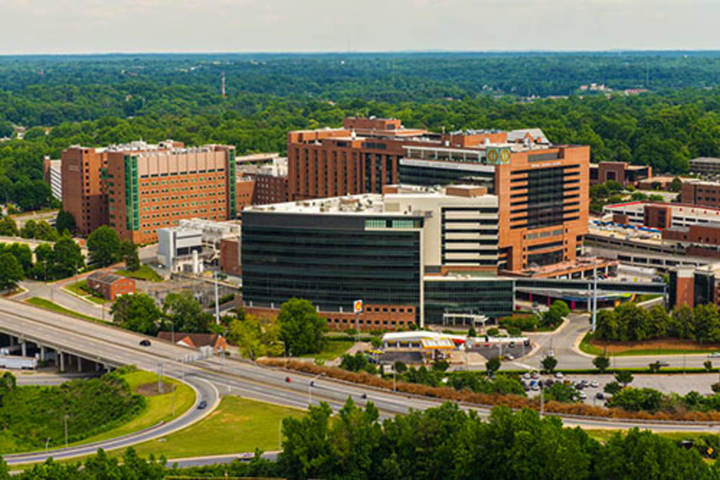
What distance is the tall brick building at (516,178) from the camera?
14162 centimetres

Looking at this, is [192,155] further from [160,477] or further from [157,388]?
[160,477]

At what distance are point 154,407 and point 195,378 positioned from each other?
8.19 metres

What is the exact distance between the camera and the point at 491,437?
77.4m

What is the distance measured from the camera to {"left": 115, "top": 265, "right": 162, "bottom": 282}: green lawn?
15702 cm

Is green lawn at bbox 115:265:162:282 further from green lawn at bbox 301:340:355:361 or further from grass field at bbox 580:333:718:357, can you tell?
grass field at bbox 580:333:718:357

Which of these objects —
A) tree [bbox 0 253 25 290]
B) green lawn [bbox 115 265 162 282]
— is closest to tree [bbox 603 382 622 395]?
green lawn [bbox 115 265 162 282]

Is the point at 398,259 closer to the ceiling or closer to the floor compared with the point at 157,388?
→ closer to the ceiling

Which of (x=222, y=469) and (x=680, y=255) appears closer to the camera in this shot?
(x=222, y=469)

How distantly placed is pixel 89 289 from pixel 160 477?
261ft

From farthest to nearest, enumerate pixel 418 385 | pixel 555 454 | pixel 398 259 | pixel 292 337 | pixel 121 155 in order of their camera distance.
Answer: pixel 121 155 → pixel 398 259 → pixel 292 337 → pixel 418 385 → pixel 555 454

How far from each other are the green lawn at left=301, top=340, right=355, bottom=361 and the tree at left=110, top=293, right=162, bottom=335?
1914 cm

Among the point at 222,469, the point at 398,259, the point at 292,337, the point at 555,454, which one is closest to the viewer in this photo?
the point at 555,454

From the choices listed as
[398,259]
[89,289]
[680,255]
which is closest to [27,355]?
[89,289]

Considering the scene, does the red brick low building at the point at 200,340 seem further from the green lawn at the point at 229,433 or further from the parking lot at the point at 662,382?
the parking lot at the point at 662,382
